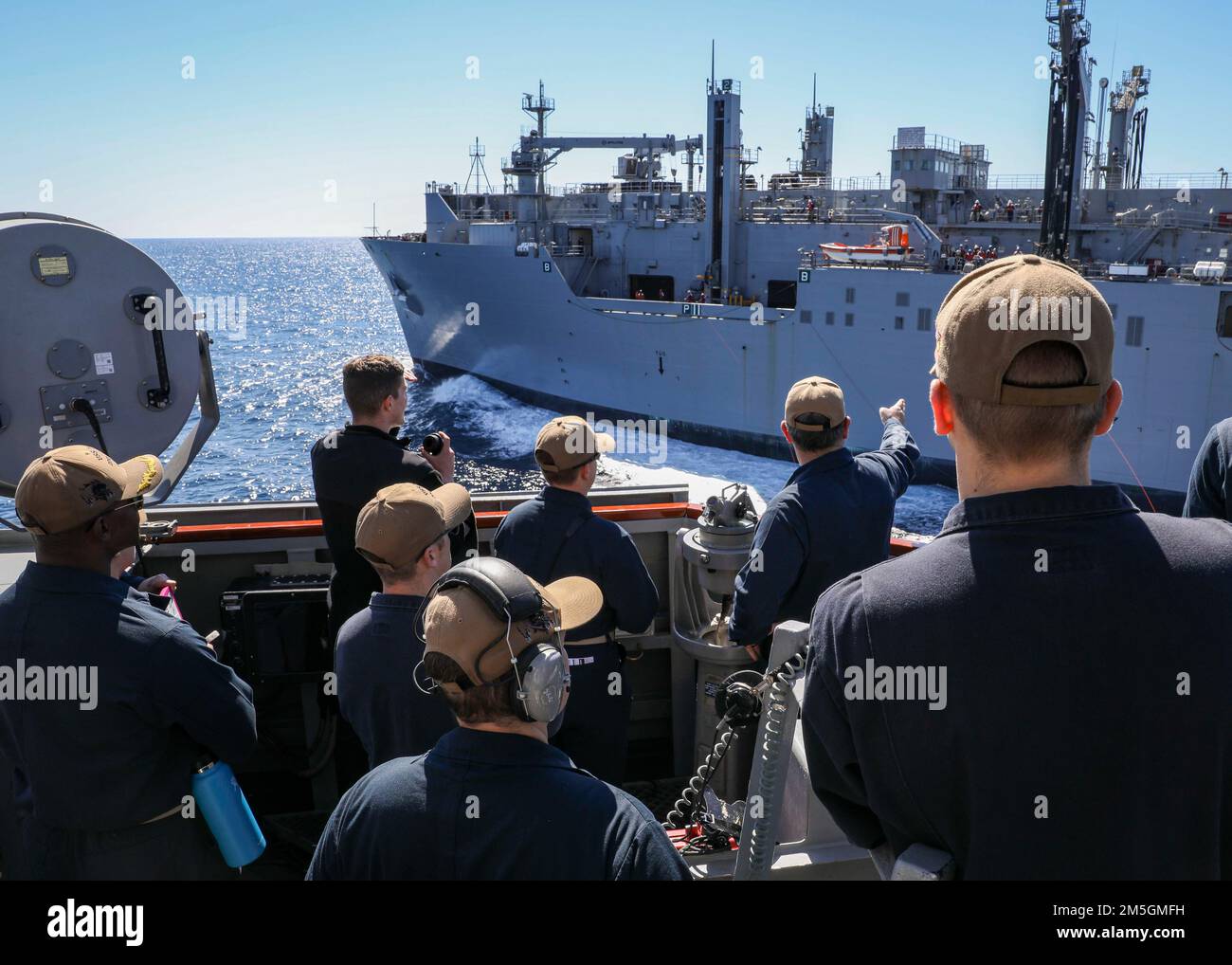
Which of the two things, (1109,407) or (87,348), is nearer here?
(1109,407)

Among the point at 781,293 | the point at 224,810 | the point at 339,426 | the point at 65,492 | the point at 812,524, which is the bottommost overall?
the point at 339,426

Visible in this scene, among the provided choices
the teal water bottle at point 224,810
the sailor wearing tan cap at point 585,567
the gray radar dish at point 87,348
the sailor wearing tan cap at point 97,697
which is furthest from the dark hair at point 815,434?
the gray radar dish at point 87,348

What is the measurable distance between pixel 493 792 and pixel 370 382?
7.72 feet

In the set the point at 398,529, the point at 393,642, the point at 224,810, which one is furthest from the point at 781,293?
the point at 224,810

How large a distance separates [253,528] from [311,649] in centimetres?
68

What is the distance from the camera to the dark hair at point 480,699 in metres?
1.59

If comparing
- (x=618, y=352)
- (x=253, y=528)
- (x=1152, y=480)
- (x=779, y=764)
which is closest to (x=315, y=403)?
(x=618, y=352)

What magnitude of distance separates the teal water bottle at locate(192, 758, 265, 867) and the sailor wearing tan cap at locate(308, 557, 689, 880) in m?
0.97

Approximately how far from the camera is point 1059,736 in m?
1.30

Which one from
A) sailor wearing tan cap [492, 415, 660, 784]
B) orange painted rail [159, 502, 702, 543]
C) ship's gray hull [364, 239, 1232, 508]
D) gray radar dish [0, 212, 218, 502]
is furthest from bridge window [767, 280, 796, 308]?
sailor wearing tan cap [492, 415, 660, 784]

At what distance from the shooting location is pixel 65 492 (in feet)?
7.56

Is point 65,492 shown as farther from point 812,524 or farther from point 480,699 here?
point 812,524

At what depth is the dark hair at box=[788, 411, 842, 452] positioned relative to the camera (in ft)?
10.4
